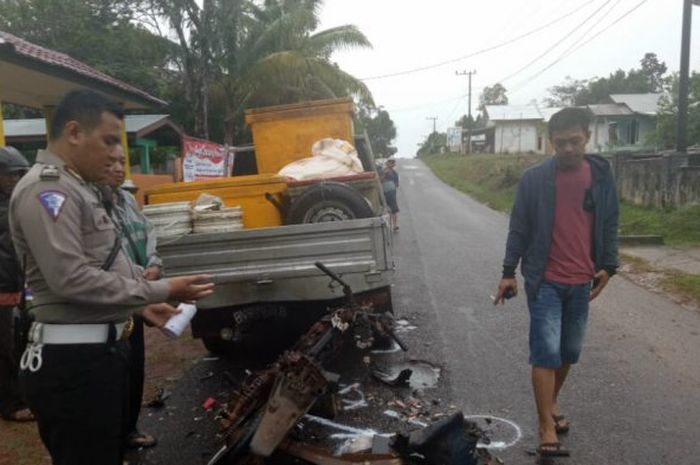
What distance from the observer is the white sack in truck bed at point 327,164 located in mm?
6137

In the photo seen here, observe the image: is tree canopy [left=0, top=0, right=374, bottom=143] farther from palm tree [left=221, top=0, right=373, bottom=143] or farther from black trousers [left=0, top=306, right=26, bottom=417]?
black trousers [left=0, top=306, right=26, bottom=417]

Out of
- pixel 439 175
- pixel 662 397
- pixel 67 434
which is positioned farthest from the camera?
pixel 439 175

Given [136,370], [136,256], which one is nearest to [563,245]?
[136,256]

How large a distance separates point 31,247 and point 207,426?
2653mm

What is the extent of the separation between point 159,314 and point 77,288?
1.65 ft

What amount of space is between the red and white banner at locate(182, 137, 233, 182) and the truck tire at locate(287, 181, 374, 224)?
5.44 metres

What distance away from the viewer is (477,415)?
4.46 metres

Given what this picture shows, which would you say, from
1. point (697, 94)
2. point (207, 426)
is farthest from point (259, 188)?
point (697, 94)

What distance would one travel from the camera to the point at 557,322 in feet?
12.5

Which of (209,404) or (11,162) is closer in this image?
(11,162)

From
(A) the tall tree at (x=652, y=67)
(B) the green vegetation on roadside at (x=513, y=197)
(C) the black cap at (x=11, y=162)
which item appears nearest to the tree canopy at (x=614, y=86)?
(A) the tall tree at (x=652, y=67)

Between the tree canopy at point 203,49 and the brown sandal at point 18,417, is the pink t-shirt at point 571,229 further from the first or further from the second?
the tree canopy at point 203,49

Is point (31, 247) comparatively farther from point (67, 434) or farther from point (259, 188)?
point (259, 188)

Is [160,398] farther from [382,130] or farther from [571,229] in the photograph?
[382,130]
